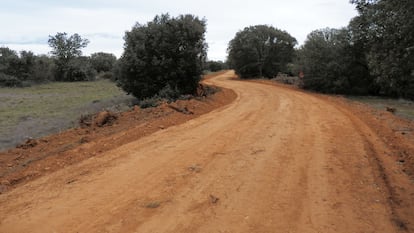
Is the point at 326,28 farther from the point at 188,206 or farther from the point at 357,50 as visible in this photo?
the point at 188,206

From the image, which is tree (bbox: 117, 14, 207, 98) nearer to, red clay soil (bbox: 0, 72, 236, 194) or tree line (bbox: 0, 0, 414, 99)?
tree line (bbox: 0, 0, 414, 99)

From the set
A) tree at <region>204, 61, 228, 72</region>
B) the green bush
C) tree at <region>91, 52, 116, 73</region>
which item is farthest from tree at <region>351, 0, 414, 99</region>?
tree at <region>204, 61, 228, 72</region>

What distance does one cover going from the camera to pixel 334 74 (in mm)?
26078

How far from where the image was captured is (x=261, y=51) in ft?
134

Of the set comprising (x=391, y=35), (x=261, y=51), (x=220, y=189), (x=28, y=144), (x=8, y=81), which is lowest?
(x=8, y=81)

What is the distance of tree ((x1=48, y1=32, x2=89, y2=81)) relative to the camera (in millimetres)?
48812

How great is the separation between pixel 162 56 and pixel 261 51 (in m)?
23.3

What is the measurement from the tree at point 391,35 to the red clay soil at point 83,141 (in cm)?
585

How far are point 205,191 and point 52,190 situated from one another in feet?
7.91

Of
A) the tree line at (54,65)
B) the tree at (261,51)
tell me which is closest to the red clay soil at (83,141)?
the tree line at (54,65)

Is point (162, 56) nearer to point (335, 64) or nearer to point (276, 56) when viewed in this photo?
point (335, 64)

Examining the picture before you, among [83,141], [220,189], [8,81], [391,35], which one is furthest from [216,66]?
[220,189]

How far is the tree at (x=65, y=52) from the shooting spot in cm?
4881

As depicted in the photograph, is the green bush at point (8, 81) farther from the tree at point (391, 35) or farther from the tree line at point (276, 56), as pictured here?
the tree at point (391, 35)
